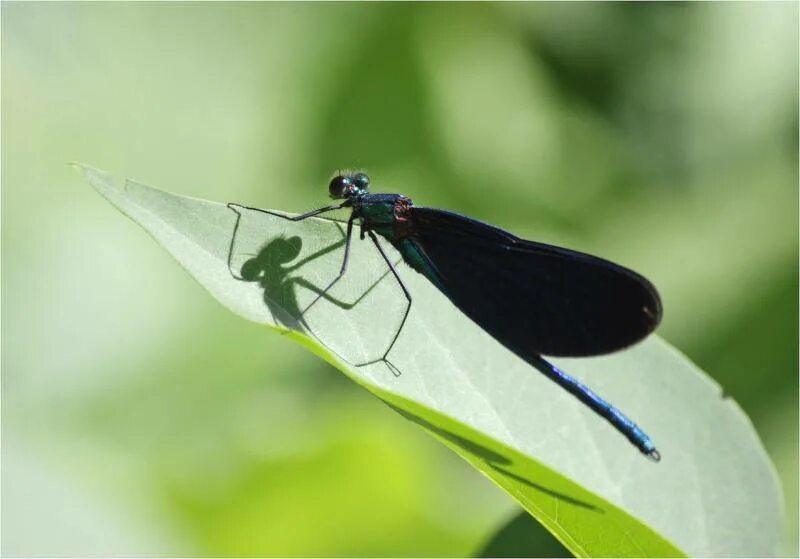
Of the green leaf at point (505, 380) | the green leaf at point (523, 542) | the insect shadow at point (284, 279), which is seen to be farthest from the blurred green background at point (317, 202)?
the insect shadow at point (284, 279)

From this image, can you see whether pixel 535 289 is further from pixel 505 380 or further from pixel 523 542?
pixel 523 542

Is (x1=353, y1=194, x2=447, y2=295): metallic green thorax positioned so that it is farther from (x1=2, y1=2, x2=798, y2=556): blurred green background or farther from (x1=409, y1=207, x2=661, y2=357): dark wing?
(x1=2, y1=2, x2=798, y2=556): blurred green background

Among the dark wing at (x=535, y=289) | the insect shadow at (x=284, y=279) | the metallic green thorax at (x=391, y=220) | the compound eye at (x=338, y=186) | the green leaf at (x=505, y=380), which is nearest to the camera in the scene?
the green leaf at (x=505, y=380)

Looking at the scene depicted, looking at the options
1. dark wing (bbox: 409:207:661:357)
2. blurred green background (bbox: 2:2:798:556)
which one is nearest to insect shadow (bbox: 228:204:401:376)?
dark wing (bbox: 409:207:661:357)

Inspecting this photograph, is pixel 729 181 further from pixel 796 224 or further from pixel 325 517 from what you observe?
pixel 325 517

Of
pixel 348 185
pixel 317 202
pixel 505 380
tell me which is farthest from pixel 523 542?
pixel 317 202

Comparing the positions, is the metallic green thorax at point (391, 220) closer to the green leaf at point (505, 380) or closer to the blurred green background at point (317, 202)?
the green leaf at point (505, 380)
